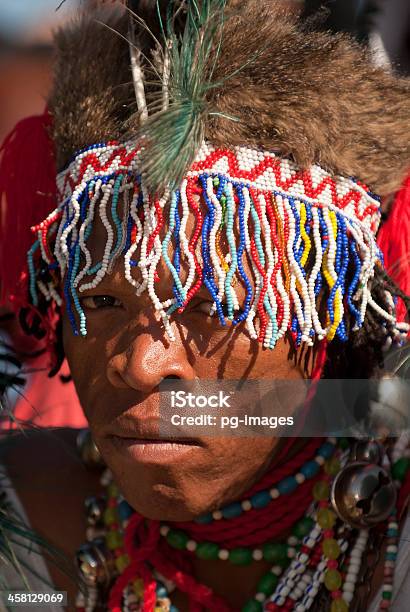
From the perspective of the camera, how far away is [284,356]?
172cm

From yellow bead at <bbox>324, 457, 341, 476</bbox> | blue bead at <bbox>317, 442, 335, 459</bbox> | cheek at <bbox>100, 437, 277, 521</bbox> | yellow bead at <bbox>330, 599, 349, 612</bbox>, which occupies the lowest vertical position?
yellow bead at <bbox>330, 599, 349, 612</bbox>

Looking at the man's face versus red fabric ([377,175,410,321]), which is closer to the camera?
the man's face

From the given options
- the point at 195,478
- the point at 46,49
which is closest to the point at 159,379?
the point at 195,478

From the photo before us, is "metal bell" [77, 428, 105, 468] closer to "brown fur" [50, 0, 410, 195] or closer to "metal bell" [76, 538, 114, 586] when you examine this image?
"metal bell" [76, 538, 114, 586]

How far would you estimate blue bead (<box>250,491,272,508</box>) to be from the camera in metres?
1.86

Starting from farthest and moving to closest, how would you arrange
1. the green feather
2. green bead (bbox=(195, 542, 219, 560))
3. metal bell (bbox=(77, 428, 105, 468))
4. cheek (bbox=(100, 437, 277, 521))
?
1. metal bell (bbox=(77, 428, 105, 468))
2. green bead (bbox=(195, 542, 219, 560))
3. cheek (bbox=(100, 437, 277, 521))
4. the green feather

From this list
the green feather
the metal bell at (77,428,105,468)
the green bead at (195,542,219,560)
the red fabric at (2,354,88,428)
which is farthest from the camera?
the red fabric at (2,354,88,428)

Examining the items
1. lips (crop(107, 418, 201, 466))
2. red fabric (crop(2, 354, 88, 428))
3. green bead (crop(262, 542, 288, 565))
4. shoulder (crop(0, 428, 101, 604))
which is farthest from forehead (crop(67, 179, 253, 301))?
red fabric (crop(2, 354, 88, 428))

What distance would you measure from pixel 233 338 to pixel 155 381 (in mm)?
165

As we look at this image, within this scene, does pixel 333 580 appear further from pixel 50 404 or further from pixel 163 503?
pixel 50 404

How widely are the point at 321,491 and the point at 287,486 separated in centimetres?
7

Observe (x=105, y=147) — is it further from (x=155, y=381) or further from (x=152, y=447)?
(x=152, y=447)

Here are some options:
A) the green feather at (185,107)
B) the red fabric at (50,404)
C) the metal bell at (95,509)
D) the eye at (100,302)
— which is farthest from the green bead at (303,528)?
the red fabric at (50,404)

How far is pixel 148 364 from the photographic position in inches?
63.7
